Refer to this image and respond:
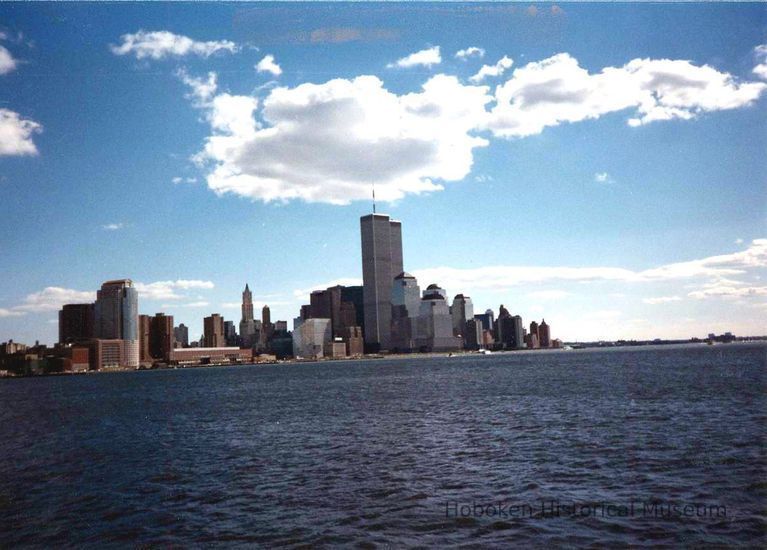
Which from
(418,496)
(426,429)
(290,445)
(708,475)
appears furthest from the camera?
(426,429)

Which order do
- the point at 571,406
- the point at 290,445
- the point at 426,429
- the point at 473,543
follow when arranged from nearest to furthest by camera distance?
the point at 473,543 → the point at 290,445 → the point at 426,429 → the point at 571,406

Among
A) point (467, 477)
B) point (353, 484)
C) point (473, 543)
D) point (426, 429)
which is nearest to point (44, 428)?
point (426, 429)

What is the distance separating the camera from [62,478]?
147 feet

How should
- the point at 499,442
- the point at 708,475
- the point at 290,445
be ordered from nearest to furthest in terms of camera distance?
the point at 708,475 < the point at 499,442 < the point at 290,445

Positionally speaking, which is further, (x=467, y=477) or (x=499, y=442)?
(x=499, y=442)

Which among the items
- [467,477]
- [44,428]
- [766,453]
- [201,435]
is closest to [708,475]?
[766,453]

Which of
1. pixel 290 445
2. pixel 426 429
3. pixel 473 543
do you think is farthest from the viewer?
pixel 426 429

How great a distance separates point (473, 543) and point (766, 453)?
27.3 metres

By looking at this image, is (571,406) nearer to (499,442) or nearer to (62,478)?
(499,442)

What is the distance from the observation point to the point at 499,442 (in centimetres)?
5016

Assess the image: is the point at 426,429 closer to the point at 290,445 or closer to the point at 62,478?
the point at 290,445

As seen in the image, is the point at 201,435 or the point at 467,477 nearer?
the point at 467,477

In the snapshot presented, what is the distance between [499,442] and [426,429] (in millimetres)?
11492

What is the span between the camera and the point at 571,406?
75.8 metres
